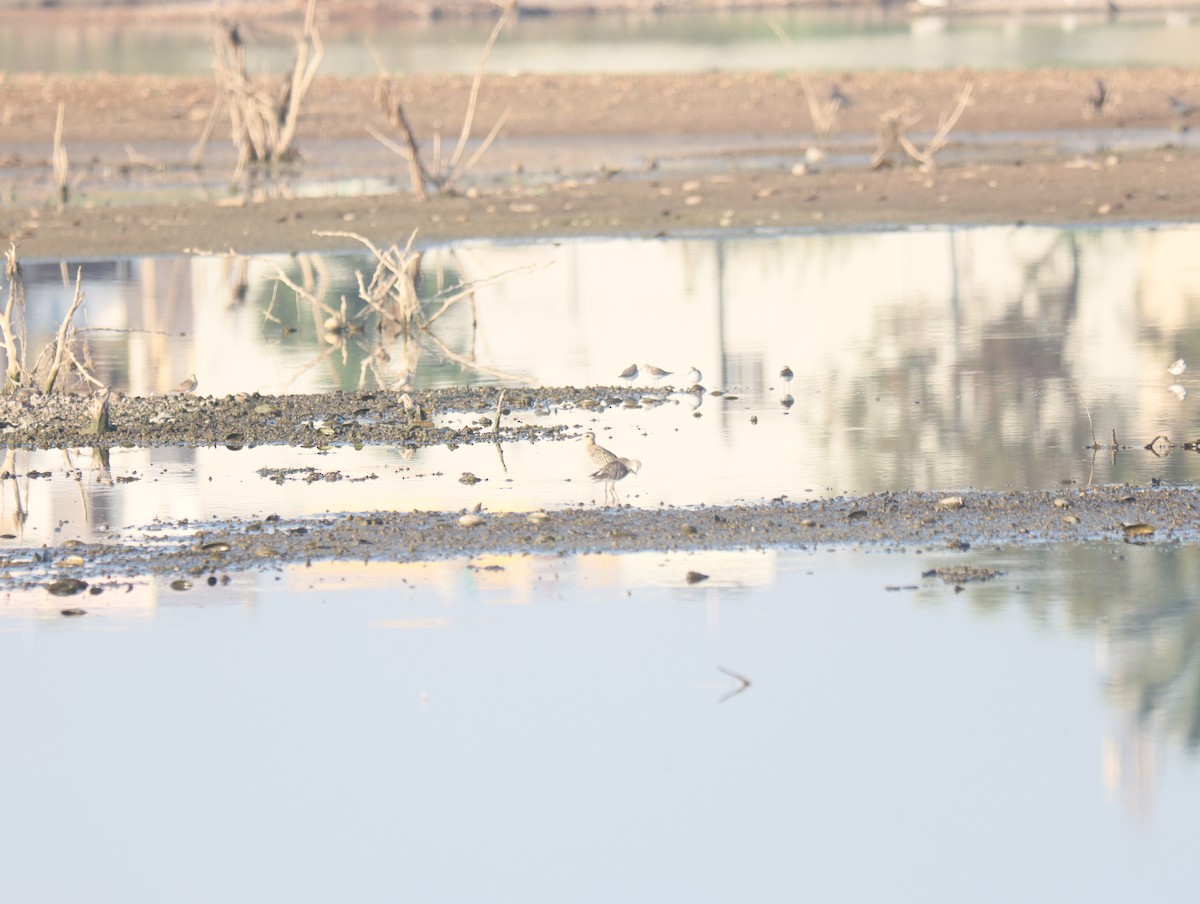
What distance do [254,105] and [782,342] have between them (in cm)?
1704

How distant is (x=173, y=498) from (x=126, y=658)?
2.43 metres

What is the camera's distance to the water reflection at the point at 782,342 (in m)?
10.7

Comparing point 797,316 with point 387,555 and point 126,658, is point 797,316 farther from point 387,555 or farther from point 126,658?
point 126,658

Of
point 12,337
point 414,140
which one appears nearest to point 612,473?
point 12,337

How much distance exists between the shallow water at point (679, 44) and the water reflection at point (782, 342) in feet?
65.9

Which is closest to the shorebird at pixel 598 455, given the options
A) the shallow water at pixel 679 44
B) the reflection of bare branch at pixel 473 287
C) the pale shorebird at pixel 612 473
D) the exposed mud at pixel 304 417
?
the pale shorebird at pixel 612 473

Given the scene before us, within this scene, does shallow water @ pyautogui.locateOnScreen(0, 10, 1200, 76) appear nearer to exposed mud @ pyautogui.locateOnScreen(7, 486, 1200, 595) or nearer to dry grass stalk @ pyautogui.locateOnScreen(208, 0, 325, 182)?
dry grass stalk @ pyautogui.locateOnScreen(208, 0, 325, 182)

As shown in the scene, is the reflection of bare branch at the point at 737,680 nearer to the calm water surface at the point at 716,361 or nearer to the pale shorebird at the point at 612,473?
the calm water surface at the point at 716,361

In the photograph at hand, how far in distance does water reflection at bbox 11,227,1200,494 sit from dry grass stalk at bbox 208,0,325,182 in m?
7.27

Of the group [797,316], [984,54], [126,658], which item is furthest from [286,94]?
[984,54]

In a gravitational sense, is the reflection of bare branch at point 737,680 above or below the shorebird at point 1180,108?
below

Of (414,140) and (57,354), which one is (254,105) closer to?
(414,140)

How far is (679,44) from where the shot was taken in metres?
69.7

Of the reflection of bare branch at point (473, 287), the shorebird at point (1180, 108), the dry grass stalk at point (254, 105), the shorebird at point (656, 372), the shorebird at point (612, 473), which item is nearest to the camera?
the shorebird at point (612, 473)
